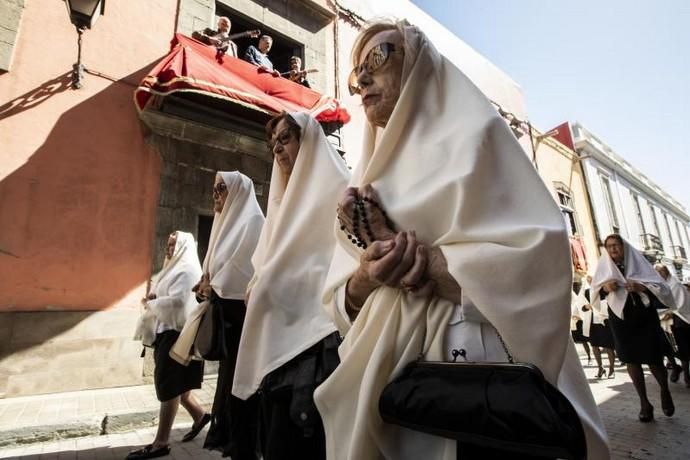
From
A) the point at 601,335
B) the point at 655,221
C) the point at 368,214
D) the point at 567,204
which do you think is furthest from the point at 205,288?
the point at 655,221

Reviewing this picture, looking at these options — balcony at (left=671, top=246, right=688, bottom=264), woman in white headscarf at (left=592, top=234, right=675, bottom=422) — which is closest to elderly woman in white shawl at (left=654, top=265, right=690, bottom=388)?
woman in white headscarf at (left=592, top=234, right=675, bottom=422)

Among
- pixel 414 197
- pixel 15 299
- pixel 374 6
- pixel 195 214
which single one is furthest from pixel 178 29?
pixel 414 197

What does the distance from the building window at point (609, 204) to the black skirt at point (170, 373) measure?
2311 cm

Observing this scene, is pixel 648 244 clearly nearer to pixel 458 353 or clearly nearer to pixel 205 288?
pixel 205 288

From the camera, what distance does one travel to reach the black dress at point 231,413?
2295mm

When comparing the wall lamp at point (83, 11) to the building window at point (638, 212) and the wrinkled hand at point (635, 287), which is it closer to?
the wrinkled hand at point (635, 287)

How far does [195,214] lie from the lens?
21.6 ft

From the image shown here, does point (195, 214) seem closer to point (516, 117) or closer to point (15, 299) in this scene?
point (15, 299)

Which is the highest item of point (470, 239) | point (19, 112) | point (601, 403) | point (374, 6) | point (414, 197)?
point (374, 6)

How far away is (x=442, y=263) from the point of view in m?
1.02

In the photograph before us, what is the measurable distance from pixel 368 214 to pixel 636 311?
4.54m

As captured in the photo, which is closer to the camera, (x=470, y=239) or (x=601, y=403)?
(x=470, y=239)

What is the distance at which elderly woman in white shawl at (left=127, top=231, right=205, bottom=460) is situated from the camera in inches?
130

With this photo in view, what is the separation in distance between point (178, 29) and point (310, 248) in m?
6.99
